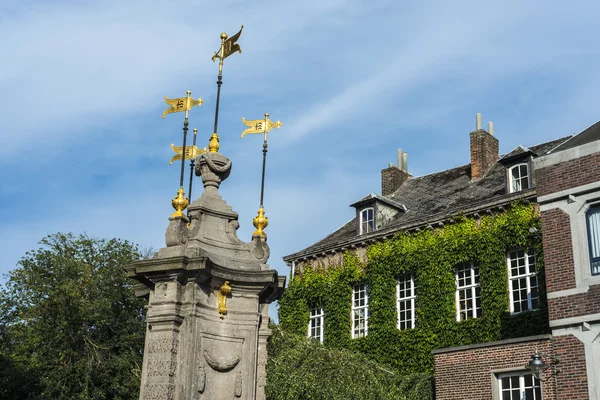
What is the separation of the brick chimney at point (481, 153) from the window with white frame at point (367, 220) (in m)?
4.03

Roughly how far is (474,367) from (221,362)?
36.9 ft

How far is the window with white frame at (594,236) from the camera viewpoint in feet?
59.0

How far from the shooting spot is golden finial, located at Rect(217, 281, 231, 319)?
11.6m

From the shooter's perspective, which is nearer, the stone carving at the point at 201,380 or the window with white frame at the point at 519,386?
the stone carving at the point at 201,380

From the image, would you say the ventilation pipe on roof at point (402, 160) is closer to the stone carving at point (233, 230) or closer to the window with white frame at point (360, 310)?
the window with white frame at point (360, 310)

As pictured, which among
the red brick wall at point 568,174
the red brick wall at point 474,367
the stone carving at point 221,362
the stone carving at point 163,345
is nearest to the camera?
the stone carving at point 163,345

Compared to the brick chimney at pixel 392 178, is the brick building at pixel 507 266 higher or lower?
lower

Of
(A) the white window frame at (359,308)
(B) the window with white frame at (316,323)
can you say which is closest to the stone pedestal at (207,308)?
(A) the white window frame at (359,308)

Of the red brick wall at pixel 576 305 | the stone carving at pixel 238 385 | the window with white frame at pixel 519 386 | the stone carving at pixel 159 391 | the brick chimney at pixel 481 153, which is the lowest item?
the stone carving at pixel 159 391

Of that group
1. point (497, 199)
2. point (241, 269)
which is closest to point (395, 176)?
point (497, 199)

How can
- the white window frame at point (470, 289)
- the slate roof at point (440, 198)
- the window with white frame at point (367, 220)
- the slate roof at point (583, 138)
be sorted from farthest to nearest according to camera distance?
the window with white frame at point (367, 220)
the slate roof at point (440, 198)
the white window frame at point (470, 289)
the slate roof at point (583, 138)

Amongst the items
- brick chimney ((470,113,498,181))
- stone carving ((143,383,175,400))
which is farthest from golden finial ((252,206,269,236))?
brick chimney ((470,113,498,181))

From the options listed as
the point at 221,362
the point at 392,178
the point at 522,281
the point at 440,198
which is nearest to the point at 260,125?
the point at 221,362

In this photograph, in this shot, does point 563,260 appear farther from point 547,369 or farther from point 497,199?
point 497,199
